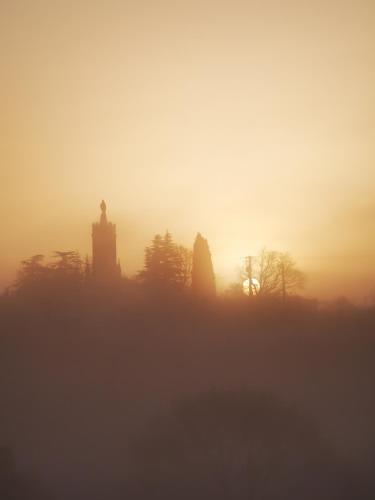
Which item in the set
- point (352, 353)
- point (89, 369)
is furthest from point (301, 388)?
point (89, 369)

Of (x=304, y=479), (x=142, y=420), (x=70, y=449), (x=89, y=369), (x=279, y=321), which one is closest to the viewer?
(x=304, y=479)

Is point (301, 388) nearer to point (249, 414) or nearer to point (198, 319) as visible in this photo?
point (249, 414)

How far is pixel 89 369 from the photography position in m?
29.2

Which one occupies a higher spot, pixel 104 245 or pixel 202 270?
pixel 104 245

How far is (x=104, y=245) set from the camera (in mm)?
49000

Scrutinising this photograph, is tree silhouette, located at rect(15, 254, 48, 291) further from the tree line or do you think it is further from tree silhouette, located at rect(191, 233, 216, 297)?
tree silhouette, located at rect(191, 233, 216, 297)

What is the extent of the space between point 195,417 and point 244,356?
727 centimetres

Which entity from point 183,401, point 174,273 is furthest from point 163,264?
point 183,401

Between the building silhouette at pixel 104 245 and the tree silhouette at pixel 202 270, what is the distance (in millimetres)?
9290

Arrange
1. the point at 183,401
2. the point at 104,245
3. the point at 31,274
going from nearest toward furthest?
the point at 183,401, the point at 31,274, the point at 104,245

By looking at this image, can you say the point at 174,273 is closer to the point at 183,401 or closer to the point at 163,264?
the point at 163,264

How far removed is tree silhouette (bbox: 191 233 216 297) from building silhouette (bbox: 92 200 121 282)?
929cm

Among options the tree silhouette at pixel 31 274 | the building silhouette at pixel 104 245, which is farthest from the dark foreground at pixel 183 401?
the building silhouette at pixel 104 245

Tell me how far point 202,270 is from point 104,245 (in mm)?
12161
